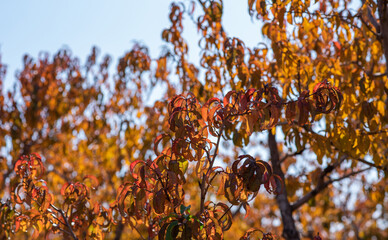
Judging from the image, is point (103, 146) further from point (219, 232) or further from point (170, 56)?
point (219, 232)

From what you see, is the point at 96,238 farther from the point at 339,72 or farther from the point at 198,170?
the point at 339,72

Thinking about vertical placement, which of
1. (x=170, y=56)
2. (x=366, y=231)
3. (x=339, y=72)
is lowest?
(x=339, y=72)

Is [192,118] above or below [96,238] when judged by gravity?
above

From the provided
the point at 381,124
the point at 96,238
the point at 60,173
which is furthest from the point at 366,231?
the point at 96,238

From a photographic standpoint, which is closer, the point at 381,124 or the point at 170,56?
the point at 381,124

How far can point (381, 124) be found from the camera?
2793mm

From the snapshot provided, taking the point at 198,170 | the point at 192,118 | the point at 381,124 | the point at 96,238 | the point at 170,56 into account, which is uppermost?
the point at 170,56

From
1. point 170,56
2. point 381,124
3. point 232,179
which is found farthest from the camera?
point 170,56

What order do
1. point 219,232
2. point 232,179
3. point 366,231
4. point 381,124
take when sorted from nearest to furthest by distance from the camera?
1. point 232,179
2. point 219,232
3. point 381,124
4. point 366,231

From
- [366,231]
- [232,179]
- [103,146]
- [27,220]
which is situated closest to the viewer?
[232,179]

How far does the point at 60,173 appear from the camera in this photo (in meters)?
6.78

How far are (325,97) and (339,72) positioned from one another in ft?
4.17

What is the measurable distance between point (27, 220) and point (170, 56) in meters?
2.00

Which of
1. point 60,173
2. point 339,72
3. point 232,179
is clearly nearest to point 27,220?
point 232,179
